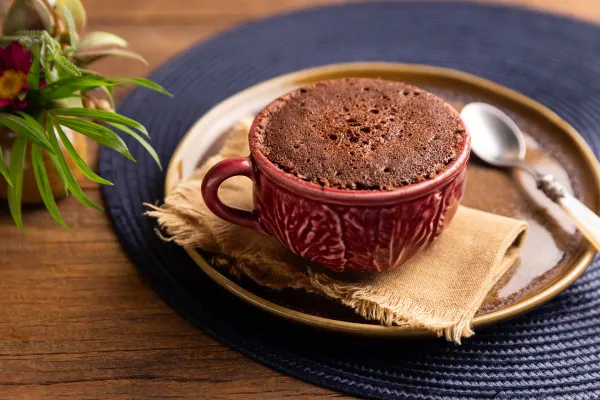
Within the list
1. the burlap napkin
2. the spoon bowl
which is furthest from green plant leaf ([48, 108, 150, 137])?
the spoon bowl

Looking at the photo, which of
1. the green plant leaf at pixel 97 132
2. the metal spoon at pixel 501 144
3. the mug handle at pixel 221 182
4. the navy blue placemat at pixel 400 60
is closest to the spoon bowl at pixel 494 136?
the metal spoon at pixel 501 144

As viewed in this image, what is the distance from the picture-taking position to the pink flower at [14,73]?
675mm

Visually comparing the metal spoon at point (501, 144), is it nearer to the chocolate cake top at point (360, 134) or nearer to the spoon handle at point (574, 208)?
the spoon handle at point (574, 208)

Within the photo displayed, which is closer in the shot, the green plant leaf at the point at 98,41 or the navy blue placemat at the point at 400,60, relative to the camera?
the navy blue placemat at the point at 400,60

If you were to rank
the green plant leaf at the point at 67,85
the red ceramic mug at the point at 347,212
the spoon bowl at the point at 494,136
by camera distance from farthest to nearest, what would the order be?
the spoon bowl at the point at 494,136, the green plant leaf at the point at 67,85, the red ceramic mug at the point at 347,212

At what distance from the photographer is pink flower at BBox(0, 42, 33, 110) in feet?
2.21

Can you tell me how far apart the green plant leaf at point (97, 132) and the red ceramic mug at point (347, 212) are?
103mm

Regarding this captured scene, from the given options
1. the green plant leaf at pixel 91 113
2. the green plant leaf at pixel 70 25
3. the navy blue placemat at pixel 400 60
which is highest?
the green plant leaf at pixel 70 25

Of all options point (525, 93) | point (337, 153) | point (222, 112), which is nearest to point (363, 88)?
point (337, 153)

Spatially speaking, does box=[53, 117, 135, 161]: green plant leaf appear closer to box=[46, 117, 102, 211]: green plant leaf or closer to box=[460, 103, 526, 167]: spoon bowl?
box=[46, 117, 102, 211]: green plant leaf

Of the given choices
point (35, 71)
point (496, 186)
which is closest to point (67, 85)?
point (35, 71)

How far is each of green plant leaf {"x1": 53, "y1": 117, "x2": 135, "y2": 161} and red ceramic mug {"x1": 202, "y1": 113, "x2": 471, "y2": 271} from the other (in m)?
0.10

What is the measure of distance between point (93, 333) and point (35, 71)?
26 cm

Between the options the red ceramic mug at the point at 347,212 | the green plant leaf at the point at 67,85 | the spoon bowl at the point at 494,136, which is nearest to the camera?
the red ceramic mug at the point at 347,212
